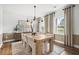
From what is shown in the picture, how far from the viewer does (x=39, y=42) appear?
1836 mm

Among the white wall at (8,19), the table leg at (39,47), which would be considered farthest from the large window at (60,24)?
the white wall at (8,19)

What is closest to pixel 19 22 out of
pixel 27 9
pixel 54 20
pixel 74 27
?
pixel 27 9

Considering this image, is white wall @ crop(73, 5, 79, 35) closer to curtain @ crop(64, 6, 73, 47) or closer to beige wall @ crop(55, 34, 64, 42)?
curtain @ crop(64, 6, 73, 47)

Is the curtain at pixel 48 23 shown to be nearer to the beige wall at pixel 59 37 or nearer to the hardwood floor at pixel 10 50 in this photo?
the beige wall at pixel 59 37

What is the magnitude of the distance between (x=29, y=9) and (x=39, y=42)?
0.58 metres

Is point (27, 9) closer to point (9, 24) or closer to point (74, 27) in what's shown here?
point (9, 24)

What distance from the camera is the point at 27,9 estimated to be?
72.2 inches

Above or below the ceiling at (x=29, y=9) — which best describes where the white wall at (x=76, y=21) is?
below

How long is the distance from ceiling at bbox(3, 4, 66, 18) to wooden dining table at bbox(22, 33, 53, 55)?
36 cm

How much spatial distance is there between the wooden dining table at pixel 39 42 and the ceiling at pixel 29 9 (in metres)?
0.36

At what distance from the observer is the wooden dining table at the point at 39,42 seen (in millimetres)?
1828

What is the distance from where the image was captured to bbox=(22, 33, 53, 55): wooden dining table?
1.83 meters
